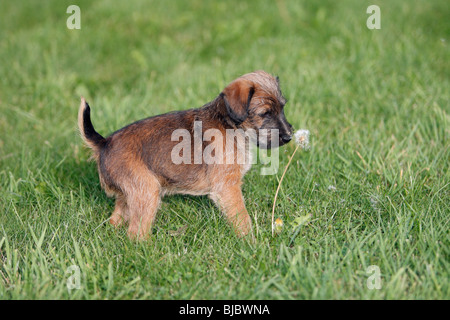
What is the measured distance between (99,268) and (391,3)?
696cm

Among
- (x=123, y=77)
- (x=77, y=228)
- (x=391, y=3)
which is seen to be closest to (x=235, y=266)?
(x=77, y=228)

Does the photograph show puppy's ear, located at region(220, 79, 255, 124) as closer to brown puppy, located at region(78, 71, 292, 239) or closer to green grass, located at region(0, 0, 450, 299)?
brown puppy, located at region(78, 71, 292, 239)

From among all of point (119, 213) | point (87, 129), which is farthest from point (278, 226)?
point (87, 129)

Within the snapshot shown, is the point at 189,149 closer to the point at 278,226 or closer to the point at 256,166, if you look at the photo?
the point at 278,226

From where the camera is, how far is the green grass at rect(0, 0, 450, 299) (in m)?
3.23

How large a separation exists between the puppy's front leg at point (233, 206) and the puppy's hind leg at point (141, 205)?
51cm

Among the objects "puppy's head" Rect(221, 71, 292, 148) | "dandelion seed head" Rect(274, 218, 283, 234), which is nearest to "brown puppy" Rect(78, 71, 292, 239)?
"puppy's head" Rect(221, 71, 292, 148)

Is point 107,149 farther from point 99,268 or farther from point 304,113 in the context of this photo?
point 304,113

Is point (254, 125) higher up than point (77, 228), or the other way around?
point (254, 125)

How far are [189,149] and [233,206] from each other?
0.56m

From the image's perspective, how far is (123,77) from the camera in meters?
7.02

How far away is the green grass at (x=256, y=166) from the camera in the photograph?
Answer: 3.23 m

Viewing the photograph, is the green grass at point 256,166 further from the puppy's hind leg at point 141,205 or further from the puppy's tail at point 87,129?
the puppy's tail at point 87,129

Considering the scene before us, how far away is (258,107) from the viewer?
3.68 m
